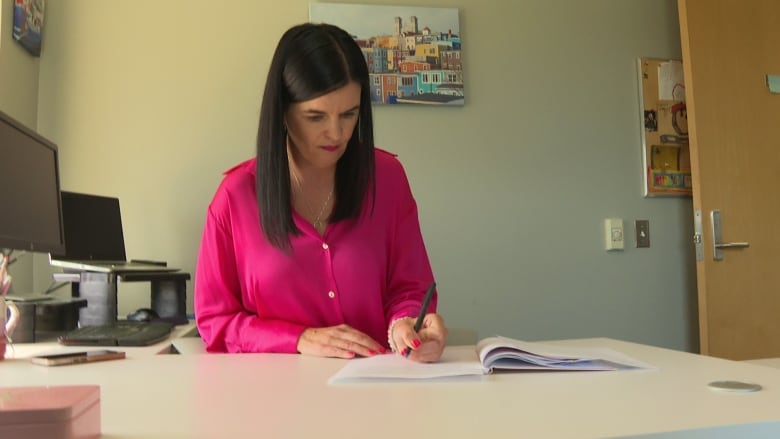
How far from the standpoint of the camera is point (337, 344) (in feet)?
3.78

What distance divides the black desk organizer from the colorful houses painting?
96 centimetres

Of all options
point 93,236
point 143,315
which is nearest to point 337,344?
point 143,315

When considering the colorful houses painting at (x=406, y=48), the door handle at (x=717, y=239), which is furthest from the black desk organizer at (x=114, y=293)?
the door handle at (x=717, y=239)

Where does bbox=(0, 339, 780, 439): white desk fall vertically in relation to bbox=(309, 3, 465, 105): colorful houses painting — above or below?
below

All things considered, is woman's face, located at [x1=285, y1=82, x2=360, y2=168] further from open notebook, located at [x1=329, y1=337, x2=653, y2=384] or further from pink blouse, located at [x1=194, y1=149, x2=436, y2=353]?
open notebook, located at [x1=329, y1=337, x2=653, y2=384]

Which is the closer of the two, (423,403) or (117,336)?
(423,403)

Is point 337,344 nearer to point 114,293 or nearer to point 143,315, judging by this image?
point 114,293

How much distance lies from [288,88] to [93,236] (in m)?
1.06

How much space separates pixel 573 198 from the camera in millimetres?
2547

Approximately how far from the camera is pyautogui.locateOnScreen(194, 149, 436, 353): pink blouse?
4.30ft

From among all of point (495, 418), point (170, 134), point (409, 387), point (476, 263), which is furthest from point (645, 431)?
point (170, 134)

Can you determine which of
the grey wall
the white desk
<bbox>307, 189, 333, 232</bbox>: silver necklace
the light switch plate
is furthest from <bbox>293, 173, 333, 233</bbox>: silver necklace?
the light switch plate

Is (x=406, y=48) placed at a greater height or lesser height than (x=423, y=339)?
greater

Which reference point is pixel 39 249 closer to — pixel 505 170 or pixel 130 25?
pixel 130 25
